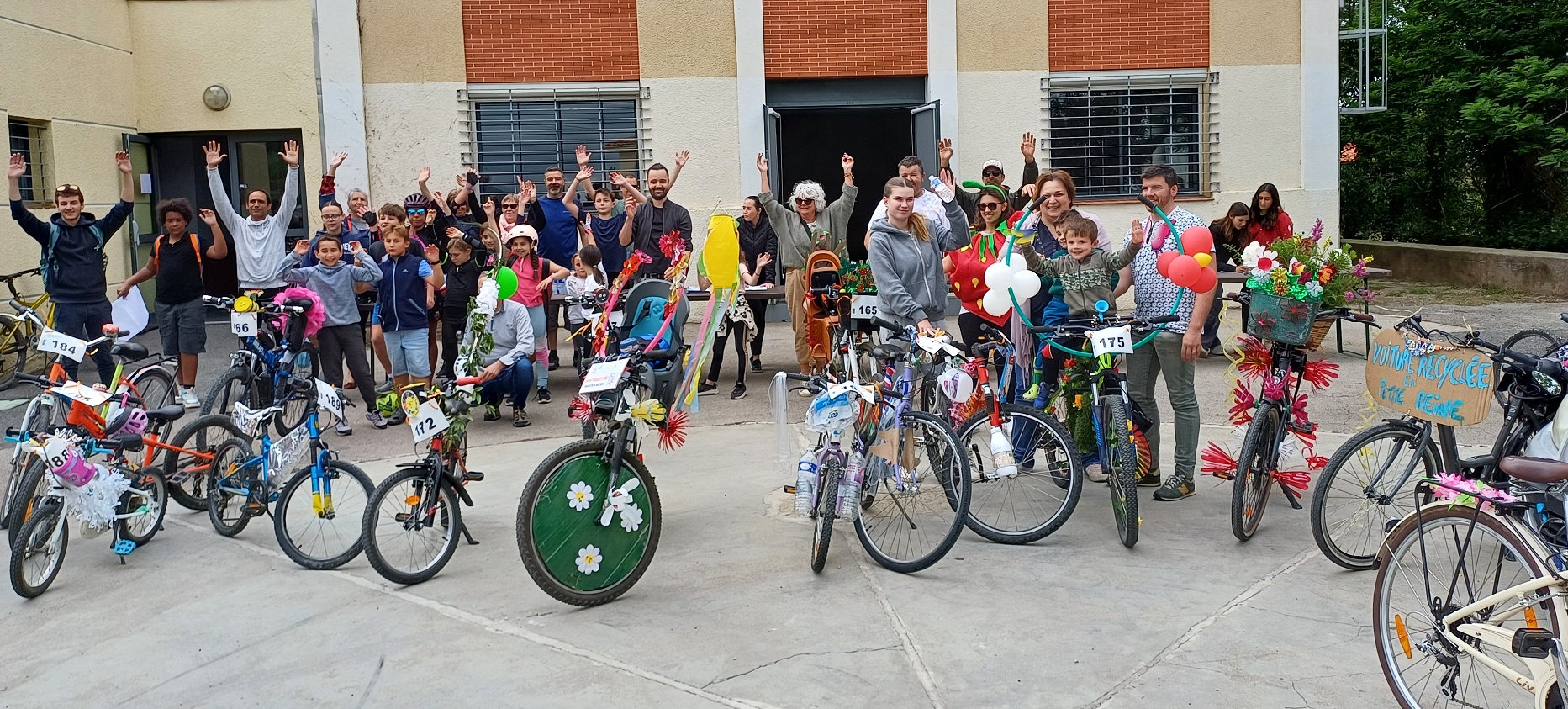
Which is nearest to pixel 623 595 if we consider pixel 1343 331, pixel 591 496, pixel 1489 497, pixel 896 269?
pixel 591 496

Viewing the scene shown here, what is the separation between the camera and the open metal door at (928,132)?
1427 centimetres

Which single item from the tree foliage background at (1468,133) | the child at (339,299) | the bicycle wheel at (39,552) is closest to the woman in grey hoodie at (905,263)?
the bicycle wheel at (39,552)

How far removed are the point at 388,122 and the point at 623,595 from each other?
34.2ft

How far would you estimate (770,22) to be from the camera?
1477 cm

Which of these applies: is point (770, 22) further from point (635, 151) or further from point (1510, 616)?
point (1510, 616)

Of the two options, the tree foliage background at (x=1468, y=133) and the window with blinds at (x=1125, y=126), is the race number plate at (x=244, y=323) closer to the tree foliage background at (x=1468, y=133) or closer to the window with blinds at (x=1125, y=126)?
the window with blinds at (x=1125, y=126)

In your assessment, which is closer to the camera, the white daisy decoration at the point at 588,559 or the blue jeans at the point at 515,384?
the white daisy decoration at the point at 588,559

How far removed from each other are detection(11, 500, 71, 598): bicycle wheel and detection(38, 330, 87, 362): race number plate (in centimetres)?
111

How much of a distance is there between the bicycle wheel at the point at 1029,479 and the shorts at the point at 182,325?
6268mm

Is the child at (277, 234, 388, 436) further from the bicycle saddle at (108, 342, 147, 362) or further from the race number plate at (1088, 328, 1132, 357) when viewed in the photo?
the race number plate at (1088, 328, 1132, 357)

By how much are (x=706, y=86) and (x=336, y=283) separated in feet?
20.9

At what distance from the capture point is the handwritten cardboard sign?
15.3 ft

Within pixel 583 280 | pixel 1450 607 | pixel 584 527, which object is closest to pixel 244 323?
pixel 583 280

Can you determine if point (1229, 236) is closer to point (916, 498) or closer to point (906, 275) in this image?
point (906, 275)
